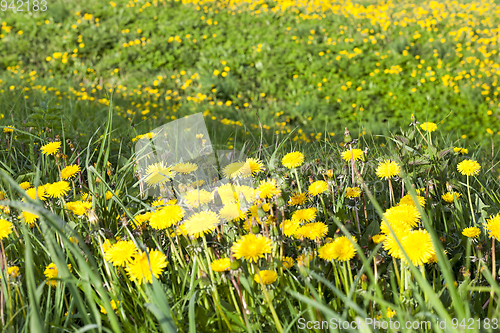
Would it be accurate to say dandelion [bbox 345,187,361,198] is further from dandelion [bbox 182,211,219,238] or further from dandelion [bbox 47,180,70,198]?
dandelion [bbox 47,180,70,198]

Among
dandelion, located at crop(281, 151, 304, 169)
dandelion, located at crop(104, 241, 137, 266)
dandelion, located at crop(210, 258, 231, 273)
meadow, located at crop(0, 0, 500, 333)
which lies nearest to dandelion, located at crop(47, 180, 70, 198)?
meadow, located at crop(0, 0, 500, 333)

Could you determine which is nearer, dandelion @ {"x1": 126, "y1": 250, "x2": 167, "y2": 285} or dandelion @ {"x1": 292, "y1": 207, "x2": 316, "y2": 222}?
dandelion @ {"x1": 126, "y1": 250, "x2": 167, "y2": 285}

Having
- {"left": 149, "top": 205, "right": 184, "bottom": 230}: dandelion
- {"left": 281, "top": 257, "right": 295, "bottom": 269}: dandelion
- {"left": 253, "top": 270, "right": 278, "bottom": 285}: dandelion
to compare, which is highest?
{"left": 149, "top": 205, "right": 184, "bottom": 230}: dandelion

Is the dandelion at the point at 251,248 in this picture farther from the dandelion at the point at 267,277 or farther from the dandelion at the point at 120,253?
the dandelion at the point at 120,253

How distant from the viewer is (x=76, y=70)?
617cm

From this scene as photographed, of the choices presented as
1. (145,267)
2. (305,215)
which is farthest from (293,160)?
(145,267)

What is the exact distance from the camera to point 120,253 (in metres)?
0.96

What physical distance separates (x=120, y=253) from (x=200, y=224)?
22 cm

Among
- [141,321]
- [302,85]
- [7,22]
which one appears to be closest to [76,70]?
[7,22]

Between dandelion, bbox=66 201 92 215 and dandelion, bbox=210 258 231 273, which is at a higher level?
dandelion, bbox=66 201 92 215

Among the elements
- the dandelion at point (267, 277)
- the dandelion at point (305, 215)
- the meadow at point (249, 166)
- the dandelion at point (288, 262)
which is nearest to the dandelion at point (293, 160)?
the meadow at point (249, 166)

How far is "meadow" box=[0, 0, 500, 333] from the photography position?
0.91m

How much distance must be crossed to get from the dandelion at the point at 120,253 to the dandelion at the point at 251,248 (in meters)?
0.27

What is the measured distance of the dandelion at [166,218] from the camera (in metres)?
1.03
